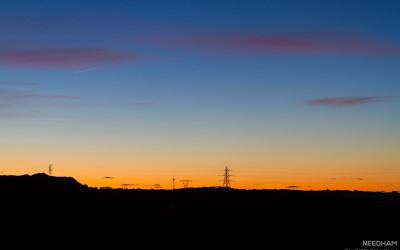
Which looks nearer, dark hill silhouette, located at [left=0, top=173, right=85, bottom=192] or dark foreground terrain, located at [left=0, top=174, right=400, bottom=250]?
dark foreground terrain, located at [left=0, top=174, right=400, bottom=250]

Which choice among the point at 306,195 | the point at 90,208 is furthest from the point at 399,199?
the point at 90,208

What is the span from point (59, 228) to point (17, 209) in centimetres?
2310

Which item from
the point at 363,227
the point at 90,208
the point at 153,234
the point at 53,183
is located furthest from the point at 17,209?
the point at 363,227

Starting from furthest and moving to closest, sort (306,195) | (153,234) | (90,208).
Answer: (90,208), (306,195), (153,234)

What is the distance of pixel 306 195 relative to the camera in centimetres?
7288

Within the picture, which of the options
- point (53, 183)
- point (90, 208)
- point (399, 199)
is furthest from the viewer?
point (53, 183)

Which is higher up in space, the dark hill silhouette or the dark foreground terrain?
the dark hill silhouette

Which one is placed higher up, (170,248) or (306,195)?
(306,195)

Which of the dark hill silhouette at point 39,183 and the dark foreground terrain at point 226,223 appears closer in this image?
the dark foreground terrain at point 226,223

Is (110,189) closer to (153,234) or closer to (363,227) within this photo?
(153,234)

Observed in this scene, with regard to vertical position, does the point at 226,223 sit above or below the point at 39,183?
below

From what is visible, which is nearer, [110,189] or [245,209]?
[245,209]

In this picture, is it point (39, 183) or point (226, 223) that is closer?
point (226, 223)

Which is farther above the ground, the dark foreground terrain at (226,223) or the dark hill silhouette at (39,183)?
the dark hill silhouette at (39,183)
